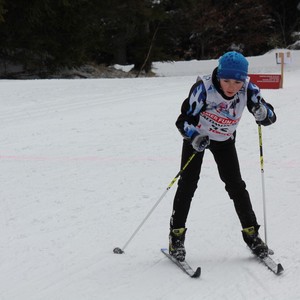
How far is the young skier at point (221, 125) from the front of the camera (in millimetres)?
3486

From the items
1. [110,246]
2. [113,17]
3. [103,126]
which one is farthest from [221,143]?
[113,17]

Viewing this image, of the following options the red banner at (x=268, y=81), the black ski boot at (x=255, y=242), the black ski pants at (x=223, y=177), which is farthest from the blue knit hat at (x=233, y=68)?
the red banner at (x=268, y=81)

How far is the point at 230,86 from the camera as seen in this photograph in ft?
11.3

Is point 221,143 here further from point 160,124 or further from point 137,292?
point 160,124

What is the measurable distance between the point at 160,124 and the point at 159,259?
223 inches

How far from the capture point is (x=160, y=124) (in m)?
9.55

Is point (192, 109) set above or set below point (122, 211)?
above

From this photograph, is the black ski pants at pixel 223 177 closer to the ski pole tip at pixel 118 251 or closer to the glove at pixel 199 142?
the glove at pixel 199 142

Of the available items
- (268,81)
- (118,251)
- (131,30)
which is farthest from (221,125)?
(131,30)

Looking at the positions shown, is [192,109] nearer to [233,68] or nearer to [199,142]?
[199,142]

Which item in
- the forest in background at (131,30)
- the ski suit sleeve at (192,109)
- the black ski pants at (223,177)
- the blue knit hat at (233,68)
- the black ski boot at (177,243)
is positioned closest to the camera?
the blue knit hat at (233,68)

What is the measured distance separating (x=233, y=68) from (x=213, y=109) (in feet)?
1.16

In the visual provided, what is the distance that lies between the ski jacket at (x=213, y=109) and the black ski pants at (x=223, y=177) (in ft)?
0.39

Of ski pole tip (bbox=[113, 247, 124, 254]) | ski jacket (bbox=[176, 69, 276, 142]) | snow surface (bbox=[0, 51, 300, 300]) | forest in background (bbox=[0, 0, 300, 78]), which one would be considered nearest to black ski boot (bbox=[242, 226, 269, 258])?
snow surface (bbox=[0, 51, 300, 300])
